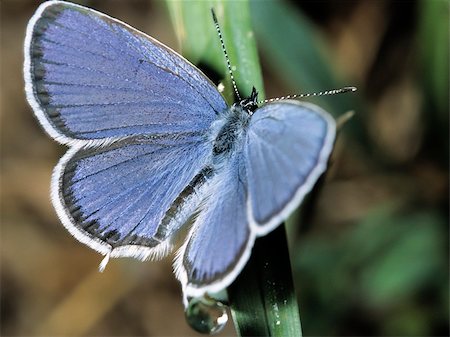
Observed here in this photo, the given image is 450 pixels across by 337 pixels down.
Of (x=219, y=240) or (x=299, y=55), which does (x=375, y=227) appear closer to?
(x=299, y=55)

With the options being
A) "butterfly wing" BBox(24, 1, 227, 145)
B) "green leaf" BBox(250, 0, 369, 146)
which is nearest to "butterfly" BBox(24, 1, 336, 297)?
"butterfly wing" BBox(24, 1, 227, 145)

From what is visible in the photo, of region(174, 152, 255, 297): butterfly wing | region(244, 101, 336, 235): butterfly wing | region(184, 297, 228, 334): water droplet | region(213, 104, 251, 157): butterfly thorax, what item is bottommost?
region(184, 297, 228, 334): water droplet

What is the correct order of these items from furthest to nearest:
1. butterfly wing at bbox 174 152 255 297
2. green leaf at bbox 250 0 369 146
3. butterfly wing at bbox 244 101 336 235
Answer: green leaf at bbox 250 0 369 146 < butterfly wing at bbox 174 152 255 297 < butterfly wing at bbox 244 101 336 235

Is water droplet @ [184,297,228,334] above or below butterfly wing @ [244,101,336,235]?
below

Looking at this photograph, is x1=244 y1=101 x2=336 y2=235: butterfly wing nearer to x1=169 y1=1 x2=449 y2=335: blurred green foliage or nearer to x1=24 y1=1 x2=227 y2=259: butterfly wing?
x1=24 y1=1 x2=227 y2=259: butterfly wing

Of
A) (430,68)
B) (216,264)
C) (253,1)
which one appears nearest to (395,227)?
(430,68)

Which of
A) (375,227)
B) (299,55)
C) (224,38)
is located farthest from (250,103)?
(375,227)

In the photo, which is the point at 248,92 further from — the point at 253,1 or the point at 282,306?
the point at 253,1
